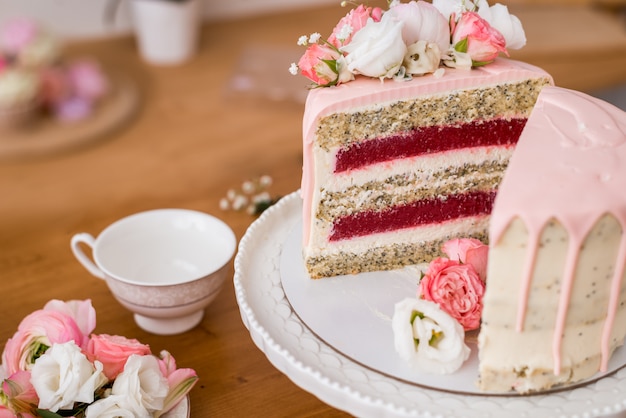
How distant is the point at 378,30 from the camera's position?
105cm

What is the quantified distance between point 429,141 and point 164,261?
19.1 inches

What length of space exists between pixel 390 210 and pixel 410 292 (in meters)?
0.14

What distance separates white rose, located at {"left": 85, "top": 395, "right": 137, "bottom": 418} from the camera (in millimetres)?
960

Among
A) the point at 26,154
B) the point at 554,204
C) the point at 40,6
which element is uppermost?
the point at 554,204

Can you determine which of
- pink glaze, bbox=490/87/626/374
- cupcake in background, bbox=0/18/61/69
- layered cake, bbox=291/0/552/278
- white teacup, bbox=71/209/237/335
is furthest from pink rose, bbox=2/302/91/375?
cupcake in background, bbox=0/18/61/69

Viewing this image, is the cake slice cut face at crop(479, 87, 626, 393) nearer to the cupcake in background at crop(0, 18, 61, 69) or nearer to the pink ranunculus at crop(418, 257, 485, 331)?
the pink ranunculus at crop(418, 257, 485, 331)

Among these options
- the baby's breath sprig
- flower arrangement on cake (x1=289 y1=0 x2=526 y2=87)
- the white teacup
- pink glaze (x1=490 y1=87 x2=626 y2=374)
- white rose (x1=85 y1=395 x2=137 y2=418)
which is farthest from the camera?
the baby's breath sprig

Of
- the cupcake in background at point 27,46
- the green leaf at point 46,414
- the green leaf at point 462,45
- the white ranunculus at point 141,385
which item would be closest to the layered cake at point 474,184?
the green leaf at point 462,45

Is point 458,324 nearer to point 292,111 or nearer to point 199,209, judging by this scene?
point 199,209

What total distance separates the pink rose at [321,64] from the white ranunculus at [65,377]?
481 millimetres

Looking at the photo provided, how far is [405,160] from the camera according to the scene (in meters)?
1.17

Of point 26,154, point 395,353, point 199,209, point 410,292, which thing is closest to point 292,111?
point 199,209

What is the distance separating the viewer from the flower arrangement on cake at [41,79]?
190 cm

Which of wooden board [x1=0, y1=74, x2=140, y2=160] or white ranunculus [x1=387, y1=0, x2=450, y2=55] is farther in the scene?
wooden board [x1=0, y1=74, x2=140, y2=160]
